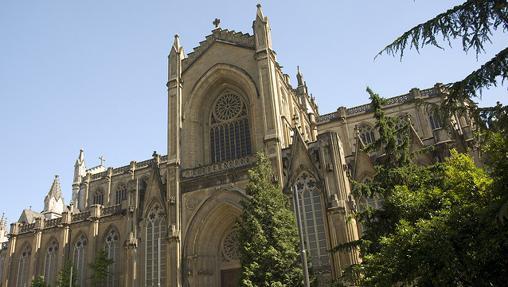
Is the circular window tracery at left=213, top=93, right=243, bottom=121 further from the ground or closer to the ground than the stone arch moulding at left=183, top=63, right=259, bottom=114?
closer to the ground

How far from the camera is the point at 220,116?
3438cm

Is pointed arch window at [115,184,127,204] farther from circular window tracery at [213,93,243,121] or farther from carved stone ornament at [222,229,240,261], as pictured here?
carved stone ornament at [222,229,240,261]

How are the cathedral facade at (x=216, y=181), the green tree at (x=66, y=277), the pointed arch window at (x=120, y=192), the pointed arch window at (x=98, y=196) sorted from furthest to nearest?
the pointed arch window at (x=98, y=196)
the pointed arch window at (x=120, y=192)
the green tree at (x=66, y=277)
the cathedral facade at (x=216, y=181)

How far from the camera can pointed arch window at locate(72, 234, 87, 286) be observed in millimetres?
36672

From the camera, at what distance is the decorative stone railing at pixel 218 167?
97.8 feet

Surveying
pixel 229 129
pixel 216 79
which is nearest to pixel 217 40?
pixel 216 79

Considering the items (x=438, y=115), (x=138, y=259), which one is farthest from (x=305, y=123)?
(x=438, y=115)

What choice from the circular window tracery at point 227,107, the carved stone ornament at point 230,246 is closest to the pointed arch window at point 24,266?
the carved stone ornament at point 230,246

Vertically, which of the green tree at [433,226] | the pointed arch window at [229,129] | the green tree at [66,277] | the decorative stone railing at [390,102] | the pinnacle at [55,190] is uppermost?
the pinnacle at [55,190]

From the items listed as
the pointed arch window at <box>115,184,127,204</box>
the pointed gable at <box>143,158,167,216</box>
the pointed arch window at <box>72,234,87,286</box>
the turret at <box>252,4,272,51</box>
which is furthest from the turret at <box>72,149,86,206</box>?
the turret at <box>252,4,272,51</box>

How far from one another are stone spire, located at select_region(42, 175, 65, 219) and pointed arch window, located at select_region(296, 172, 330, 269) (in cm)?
5287

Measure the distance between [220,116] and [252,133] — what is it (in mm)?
3962

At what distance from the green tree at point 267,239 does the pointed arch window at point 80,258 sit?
1916 centimetres

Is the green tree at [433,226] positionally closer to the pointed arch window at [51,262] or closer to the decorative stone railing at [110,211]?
the decorative stone railing at [110,211]
